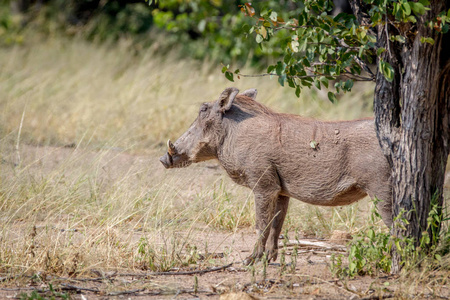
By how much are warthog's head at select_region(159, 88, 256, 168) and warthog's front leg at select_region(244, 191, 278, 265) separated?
515 mm

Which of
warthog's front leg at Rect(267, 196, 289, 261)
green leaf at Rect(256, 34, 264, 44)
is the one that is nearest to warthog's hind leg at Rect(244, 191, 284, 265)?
warthog's front leg at Rect(267, 196, 289, 261)

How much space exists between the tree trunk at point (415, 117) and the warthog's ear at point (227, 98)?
996 millimetres

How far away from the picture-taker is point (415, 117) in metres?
3.58

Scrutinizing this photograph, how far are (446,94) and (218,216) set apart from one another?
2280mm

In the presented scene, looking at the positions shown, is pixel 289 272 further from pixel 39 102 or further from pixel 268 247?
pixel 39 102

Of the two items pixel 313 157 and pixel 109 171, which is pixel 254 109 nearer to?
pixel 313 157

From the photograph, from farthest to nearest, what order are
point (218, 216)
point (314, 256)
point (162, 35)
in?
point (162, 35) < point (218, 216) < point (314, 256)

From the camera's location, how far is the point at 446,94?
145 inches

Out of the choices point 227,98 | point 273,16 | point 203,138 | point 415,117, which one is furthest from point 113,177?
point 415,117

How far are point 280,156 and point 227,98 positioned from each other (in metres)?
0.59

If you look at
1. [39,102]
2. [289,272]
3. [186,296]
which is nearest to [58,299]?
[186,296]

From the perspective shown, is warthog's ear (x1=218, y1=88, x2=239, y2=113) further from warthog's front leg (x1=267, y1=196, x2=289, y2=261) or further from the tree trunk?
the tree trunk

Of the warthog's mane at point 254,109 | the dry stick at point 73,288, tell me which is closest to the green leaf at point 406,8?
the warthog's mane at point 254,109

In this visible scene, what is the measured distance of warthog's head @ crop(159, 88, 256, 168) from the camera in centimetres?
425
